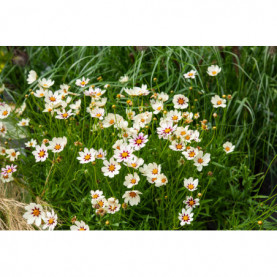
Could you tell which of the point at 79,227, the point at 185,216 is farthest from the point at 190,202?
the point at 79,227

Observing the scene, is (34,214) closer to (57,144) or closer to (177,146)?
(57,144)

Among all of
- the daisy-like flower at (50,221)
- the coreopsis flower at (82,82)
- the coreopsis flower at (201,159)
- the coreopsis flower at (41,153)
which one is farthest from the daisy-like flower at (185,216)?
the coreopsis flower at (82,82)

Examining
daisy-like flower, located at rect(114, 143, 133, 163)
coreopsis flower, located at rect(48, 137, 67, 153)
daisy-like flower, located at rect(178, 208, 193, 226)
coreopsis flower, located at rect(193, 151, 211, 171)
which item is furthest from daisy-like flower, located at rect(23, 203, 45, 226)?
coreopsis flower, located at rect(193, 151, 211, 171)

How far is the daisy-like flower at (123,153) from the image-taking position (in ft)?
5.51

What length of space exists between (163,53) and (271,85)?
2.81 ft

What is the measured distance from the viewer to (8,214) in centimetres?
199

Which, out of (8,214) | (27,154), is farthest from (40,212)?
(27,154)

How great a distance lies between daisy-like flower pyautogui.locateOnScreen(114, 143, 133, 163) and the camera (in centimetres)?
168

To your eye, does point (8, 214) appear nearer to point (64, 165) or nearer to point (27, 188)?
point (27, 188)

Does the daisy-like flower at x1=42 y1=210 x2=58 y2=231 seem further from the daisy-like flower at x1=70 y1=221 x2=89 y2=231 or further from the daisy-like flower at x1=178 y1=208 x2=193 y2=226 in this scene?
the daisy-like flower at x1=178 y1=208 x2=193 y2=226

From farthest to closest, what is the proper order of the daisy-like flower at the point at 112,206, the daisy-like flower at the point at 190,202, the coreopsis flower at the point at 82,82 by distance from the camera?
1. the coreopsis flower at the point at 82,82
2. the daisy-like flower at the point at 190,202
3. the daisy-like flower at the point at 112,206

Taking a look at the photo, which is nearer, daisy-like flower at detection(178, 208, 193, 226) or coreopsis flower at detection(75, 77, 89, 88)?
daisy-like flower at detection(178, 208, 193, 226)

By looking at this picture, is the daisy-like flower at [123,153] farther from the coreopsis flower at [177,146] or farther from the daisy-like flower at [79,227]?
the daisy-like flower at [79,227]

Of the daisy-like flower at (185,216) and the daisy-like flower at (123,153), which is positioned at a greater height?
the daisy-like flower at (123,153)
